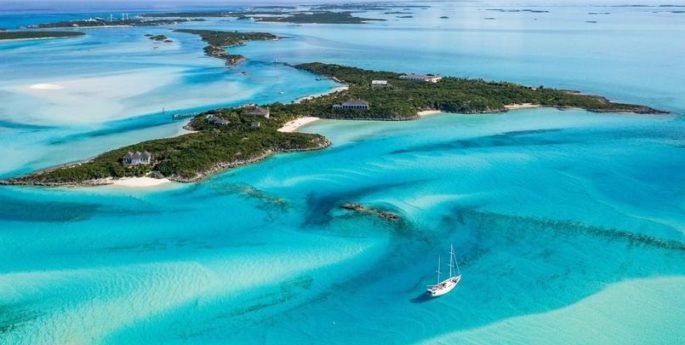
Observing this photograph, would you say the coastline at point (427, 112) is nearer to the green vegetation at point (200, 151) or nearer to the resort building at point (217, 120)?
the green vegetation at point (200, 151)

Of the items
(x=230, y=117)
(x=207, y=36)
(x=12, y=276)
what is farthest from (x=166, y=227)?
(x=207, y=36)

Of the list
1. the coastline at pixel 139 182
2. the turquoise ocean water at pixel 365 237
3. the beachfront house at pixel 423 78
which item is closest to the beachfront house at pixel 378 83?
the beachfront house at pixel 423 78

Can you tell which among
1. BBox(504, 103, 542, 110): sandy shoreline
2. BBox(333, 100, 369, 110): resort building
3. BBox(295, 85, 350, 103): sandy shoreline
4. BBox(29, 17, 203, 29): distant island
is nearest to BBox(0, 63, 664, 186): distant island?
BBox(333, 100, 369, 110): resort building

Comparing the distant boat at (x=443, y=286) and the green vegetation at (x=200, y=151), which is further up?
the green vegetation at (x=200, y=151)

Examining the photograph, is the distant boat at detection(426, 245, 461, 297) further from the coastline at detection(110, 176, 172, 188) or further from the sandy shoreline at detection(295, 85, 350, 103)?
the sandy shoreline at detection(295, 85, 350, 103)

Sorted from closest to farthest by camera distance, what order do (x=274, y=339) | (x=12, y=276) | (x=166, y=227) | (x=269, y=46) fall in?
(x=274, y=339) → (x=12, y=276) → (x=166, y=227) → (x=269, y=46)

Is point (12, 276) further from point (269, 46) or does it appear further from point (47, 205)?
point (269, 46)

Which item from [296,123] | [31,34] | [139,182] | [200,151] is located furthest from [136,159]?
[31,34]
